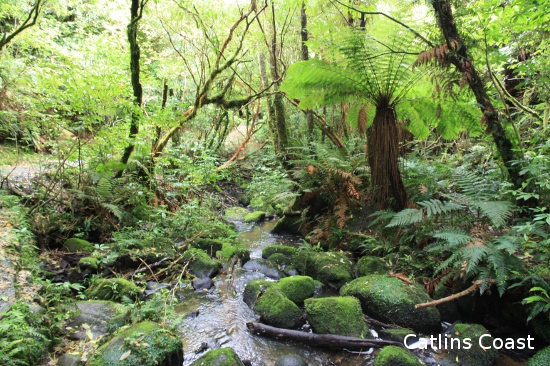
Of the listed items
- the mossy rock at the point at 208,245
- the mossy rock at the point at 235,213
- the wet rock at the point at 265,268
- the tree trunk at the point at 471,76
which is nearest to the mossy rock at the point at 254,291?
the wet rock at the point at 265,268

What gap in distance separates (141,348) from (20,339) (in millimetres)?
683

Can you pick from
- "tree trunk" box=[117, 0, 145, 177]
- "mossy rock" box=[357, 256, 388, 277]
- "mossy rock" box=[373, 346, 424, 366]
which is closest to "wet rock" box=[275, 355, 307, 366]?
"mossy rock" box=[373, 346, 424, 366]

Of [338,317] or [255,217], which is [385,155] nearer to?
[338,317]

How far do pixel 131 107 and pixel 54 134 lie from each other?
106 cm

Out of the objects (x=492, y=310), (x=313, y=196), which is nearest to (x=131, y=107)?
(x=313, y=196)

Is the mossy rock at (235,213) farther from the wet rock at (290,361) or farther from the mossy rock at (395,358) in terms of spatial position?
the mossy rock at (395,358)

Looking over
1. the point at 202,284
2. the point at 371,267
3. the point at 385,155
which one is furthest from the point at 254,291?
the point at 385,155

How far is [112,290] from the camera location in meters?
3.05

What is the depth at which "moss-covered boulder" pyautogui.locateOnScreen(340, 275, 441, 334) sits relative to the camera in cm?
273

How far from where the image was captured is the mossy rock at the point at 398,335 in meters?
2.58

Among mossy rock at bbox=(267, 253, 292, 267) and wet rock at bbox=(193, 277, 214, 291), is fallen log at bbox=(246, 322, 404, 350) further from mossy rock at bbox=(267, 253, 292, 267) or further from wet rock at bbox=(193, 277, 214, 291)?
mossy rock at bbox=(267, 253, 292, 267)

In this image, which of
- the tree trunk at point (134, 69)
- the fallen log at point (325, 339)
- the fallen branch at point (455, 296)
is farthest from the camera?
the tree trunk at point (134, 69)

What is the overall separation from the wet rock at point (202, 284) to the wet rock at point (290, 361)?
5.14 feet

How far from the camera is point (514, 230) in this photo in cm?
262
